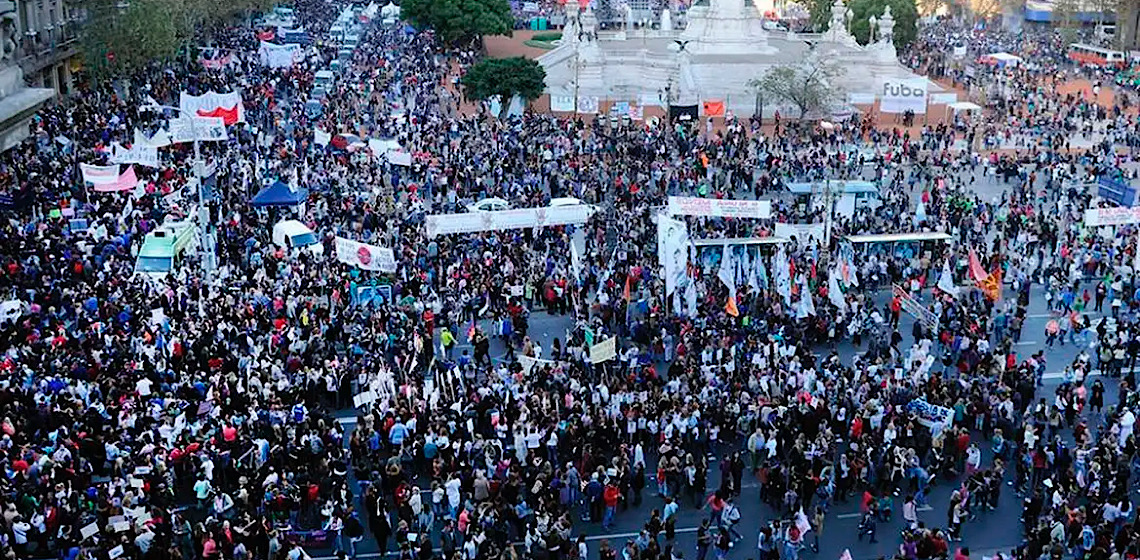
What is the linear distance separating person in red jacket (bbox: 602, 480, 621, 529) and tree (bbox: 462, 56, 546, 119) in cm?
4006

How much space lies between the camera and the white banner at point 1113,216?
33.1 m

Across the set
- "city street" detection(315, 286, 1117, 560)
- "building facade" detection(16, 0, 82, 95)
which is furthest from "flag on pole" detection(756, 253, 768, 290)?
"building facade" detection(16, 0, 82, 95)

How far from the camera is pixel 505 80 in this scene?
59.1 meters

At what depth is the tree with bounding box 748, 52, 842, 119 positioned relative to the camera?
5725cm

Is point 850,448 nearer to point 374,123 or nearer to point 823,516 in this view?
point 823,516

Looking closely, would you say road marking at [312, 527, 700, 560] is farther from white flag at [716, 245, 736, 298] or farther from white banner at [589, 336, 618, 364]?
white flag at [716, 245, 736, 298]

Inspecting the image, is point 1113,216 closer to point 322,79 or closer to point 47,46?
point 322,79

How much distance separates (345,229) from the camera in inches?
1403

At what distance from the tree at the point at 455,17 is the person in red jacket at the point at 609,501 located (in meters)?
63.7

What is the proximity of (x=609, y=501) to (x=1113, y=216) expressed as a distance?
20.1 m

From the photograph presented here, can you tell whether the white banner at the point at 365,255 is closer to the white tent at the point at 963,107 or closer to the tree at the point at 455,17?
the white tent at the point at 963,107

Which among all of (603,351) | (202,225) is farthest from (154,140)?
(603,351)

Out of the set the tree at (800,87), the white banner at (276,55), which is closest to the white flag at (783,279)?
the tree at (800,87)

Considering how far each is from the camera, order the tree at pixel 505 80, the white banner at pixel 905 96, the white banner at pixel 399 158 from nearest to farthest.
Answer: the white banner at pixel 399 158 → the white banner at pixel 905 96 → the tree at pixel 505 80
